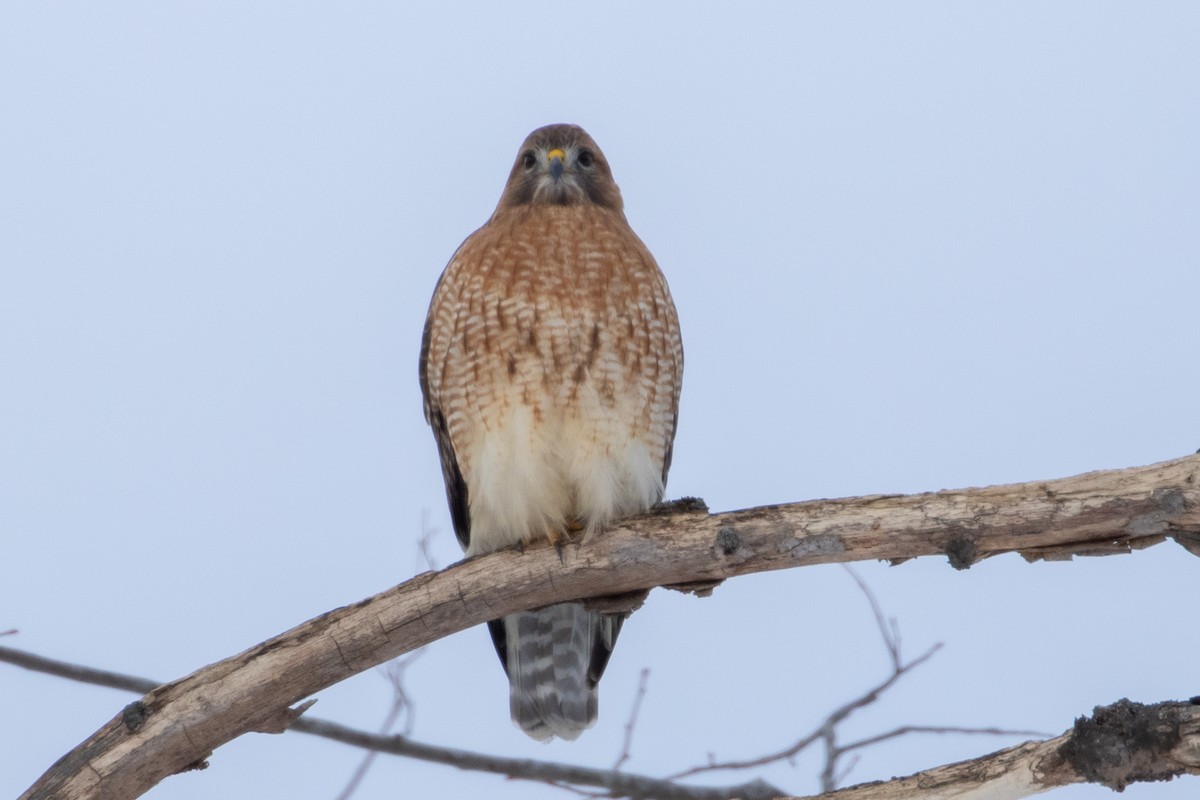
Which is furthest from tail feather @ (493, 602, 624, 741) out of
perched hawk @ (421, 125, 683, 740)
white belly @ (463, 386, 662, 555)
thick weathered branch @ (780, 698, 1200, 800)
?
thick weathered branch @ (780, 698, 1200, 800)

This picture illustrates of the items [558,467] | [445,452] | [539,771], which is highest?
[445,452]

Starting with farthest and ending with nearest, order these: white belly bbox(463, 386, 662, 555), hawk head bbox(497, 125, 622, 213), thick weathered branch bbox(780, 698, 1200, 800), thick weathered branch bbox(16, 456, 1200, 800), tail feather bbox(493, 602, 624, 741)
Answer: hawk head bbox(497, 125, 622, 213) → tail feather bbox(493, 602, 624, 741) → white belly bbox(463, 386, 662, 555) → thick weathered branch bbox(16, 456, 1200, 800) → thick weathered branch bbox(780, 698, 1200, 800)

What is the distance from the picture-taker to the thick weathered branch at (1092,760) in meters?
3.44

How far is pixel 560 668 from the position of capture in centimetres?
550

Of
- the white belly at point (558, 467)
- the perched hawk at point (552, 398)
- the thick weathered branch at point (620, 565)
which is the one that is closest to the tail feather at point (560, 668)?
the perched hawk at point (552, 398)

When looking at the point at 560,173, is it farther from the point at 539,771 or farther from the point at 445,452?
the point at 539,771

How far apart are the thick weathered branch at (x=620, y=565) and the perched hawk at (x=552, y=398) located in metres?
0.33

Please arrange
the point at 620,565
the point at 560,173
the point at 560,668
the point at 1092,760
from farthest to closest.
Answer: the point at 560,173
the point at 560,668
the point at 620,565
the point at 1092,760

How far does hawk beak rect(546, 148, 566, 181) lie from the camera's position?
5.80 meters

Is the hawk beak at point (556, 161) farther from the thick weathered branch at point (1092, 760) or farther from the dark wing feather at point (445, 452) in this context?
the thick weathered branch at point (1092, 760)

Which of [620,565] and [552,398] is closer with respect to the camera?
[620,565]

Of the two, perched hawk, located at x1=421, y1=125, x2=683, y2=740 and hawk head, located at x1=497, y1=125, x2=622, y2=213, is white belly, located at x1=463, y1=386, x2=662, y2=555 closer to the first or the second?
perched hawk, located at x1=421, y1=125, x2=683, y2=740

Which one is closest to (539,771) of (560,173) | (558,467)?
(558,467)

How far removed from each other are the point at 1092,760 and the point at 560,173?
340 centimetres
